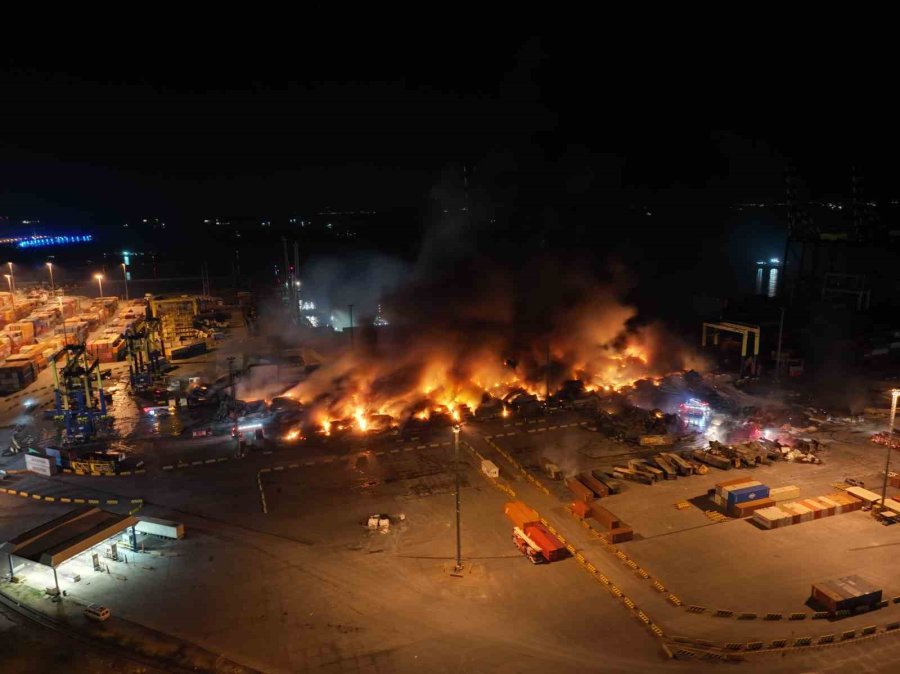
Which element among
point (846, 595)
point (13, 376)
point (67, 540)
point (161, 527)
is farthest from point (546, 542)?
point (13, 376)

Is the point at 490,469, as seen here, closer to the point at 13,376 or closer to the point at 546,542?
the point at 546,542

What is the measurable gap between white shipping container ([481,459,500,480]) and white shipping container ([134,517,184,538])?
1293cm

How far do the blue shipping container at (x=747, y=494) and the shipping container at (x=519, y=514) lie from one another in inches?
308

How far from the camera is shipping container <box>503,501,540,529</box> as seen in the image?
910 inches

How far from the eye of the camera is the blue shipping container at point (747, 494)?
2412cm

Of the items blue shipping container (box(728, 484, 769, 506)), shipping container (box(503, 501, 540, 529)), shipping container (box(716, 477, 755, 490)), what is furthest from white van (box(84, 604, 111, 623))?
shipping container (box(716, 477, 755, 490))

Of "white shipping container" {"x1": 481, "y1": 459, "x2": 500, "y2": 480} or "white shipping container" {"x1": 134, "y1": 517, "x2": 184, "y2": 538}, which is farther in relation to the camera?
"white shipping container" {"x1": 481, "y1": 459, "x2": 500, "y2": 480}

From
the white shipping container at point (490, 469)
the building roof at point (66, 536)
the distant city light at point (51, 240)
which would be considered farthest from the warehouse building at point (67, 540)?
the distant city light at point (51, 240)

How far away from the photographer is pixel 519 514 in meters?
A: 23.5

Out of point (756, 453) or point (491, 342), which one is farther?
point (491, 342)

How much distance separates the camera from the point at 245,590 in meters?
19.8

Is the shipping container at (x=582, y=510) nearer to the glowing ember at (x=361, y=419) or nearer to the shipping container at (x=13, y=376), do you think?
the glowing ember at (x=361, y=419)

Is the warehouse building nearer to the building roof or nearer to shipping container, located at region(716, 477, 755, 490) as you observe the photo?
the building roof

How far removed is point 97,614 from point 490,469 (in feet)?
52.4
